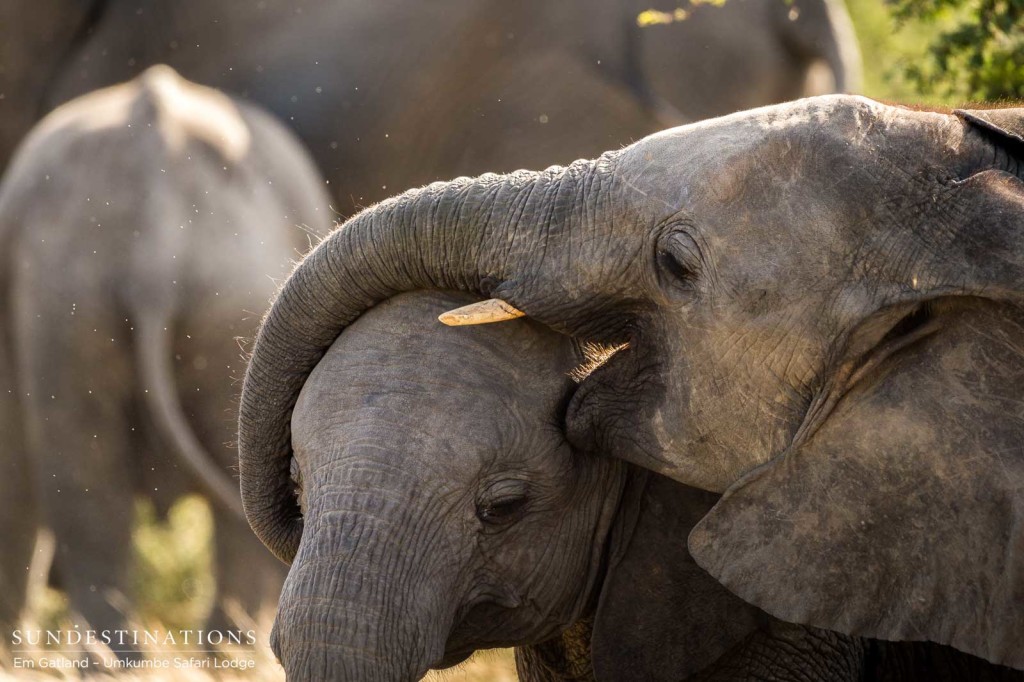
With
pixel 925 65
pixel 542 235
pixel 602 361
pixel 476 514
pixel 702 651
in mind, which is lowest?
pixel 925 65

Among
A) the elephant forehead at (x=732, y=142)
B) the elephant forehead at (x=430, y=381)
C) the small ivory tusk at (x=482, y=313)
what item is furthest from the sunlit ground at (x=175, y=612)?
the elephant forehead at (x=732, y=142)

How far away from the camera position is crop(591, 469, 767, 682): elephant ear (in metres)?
3.00

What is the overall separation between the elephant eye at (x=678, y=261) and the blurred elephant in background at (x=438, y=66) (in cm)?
639

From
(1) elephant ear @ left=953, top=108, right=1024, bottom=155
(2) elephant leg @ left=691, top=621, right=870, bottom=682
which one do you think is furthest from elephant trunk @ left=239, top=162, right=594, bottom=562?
(2) elephant leg @ left=691, top=621, right=870, bottom=682

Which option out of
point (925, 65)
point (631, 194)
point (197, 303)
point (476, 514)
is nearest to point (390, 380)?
point (476, 514)

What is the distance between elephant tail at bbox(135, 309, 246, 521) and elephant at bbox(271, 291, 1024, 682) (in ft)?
9.70

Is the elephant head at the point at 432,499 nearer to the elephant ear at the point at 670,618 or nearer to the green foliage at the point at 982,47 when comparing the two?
the elephant ear at the point at 670,618

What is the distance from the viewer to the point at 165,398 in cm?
599

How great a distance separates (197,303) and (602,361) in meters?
3.53

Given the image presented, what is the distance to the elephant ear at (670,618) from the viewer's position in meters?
3.00

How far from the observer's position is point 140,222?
6.23 metres

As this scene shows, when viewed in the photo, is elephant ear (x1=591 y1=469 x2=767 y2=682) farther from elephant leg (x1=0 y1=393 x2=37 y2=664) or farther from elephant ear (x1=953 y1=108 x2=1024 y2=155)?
elephant leg (x1=0 y1=393 x2=37 y2=664)

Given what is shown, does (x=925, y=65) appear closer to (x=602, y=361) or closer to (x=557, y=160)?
(x=557, y=160)

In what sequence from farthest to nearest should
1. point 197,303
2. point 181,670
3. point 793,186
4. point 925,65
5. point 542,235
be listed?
1. point 925,65
2. point 197,303
3. point 181,670
4. point 542,235
5. point 793,186
